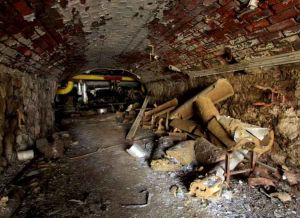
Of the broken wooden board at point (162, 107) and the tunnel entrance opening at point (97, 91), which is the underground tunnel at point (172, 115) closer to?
the broken wooden board at point (162, 107)

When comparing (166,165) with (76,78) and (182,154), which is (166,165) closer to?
(182,154)

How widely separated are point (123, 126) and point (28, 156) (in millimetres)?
2591

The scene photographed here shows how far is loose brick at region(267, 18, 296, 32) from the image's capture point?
6.45 feet

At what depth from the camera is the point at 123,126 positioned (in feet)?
18.7

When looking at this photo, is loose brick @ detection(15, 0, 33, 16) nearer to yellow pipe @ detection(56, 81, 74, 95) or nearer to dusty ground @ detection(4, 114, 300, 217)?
dusty ground @ detection(4, 114, 300, 217)

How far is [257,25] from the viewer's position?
7.23 ft

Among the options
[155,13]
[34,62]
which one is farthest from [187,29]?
[34,62]

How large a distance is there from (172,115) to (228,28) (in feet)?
7.70

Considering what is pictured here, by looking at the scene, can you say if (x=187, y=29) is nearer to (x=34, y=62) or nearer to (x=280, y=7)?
(x=280, y=7)

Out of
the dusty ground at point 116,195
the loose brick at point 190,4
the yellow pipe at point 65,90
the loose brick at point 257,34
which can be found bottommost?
the dusty ground at point 116,195

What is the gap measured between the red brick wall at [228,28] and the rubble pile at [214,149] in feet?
2.86

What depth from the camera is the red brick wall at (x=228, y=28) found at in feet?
6.45

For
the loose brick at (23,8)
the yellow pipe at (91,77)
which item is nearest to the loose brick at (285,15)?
the loose brick at (23,8)

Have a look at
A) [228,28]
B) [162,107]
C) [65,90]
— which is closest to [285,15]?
[228,28]
